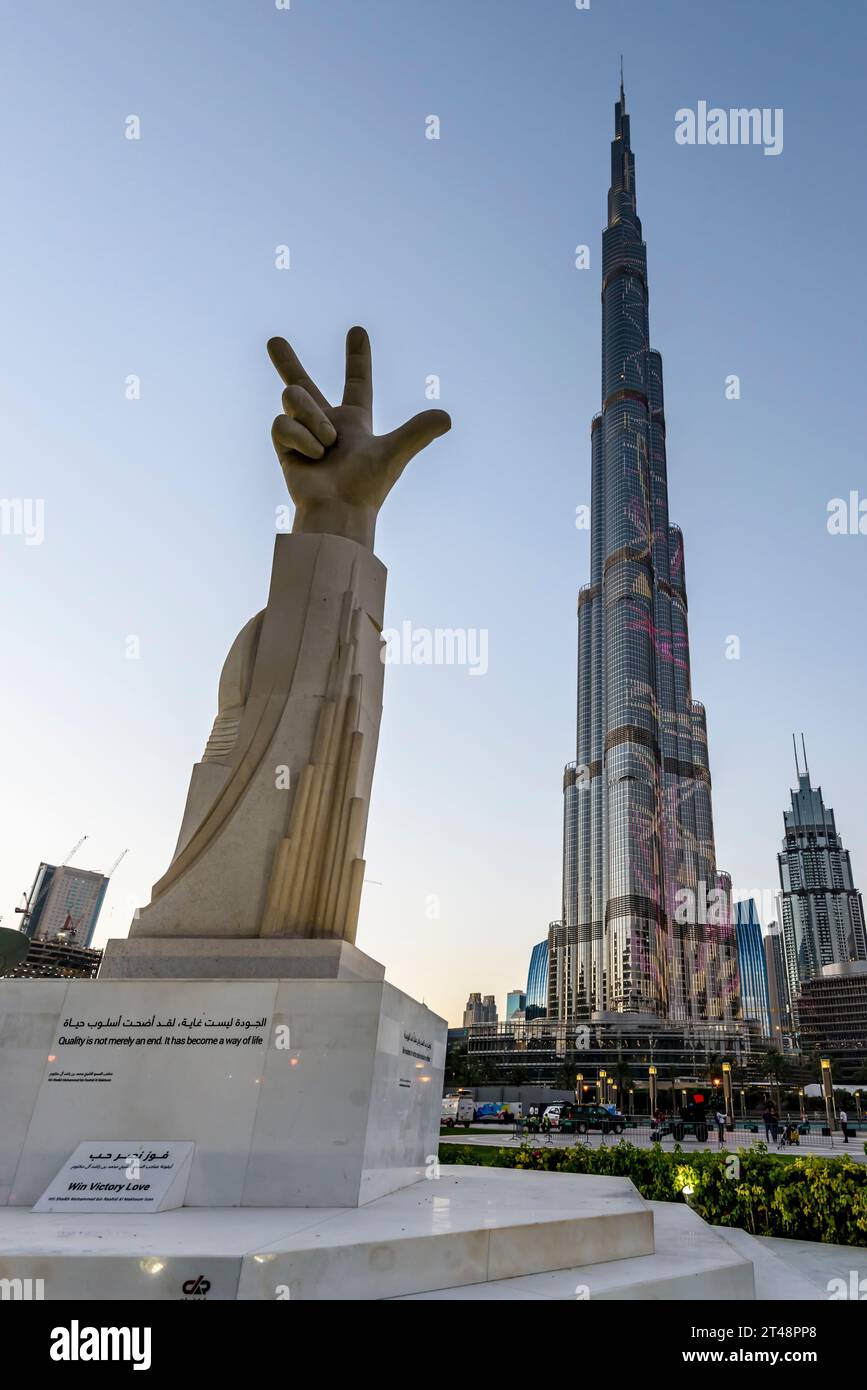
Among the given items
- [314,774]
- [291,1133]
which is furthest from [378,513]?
[291,1133]

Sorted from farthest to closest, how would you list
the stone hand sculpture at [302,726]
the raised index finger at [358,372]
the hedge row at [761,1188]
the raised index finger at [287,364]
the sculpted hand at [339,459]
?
the raised index finger at [358,372] → the raised index finger at [287,364] → the sculpted hand at [339,459] → the hedge row at [761,1188] → the stone hand sculpture at [302,726]

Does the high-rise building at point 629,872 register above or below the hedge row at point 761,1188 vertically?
above

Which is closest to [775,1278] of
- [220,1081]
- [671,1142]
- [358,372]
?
[220,1081]

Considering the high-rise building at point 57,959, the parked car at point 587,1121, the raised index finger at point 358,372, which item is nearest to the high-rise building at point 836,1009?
the high-rise building at point 57,959

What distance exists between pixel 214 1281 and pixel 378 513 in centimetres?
928

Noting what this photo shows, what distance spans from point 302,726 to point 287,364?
18.5ft

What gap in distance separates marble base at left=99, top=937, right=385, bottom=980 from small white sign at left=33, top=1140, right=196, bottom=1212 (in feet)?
5.20

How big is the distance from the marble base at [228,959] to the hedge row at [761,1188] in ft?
20.5

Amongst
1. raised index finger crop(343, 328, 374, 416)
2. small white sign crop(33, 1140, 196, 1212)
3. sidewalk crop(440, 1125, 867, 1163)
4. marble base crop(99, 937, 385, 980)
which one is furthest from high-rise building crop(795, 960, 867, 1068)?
small white sign crop(33, 1140, 196, 1212)

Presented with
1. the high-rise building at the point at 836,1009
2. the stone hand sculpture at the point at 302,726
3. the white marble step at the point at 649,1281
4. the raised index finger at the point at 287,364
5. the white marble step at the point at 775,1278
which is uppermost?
the high-rise building at the point at 836,1009

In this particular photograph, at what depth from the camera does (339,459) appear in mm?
11773

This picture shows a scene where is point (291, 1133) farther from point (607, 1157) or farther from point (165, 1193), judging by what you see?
point (607, 1157)

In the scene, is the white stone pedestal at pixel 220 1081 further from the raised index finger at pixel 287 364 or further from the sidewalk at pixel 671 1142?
the sidewalk at pixel 671 1142

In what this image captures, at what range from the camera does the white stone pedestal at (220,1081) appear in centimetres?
712
